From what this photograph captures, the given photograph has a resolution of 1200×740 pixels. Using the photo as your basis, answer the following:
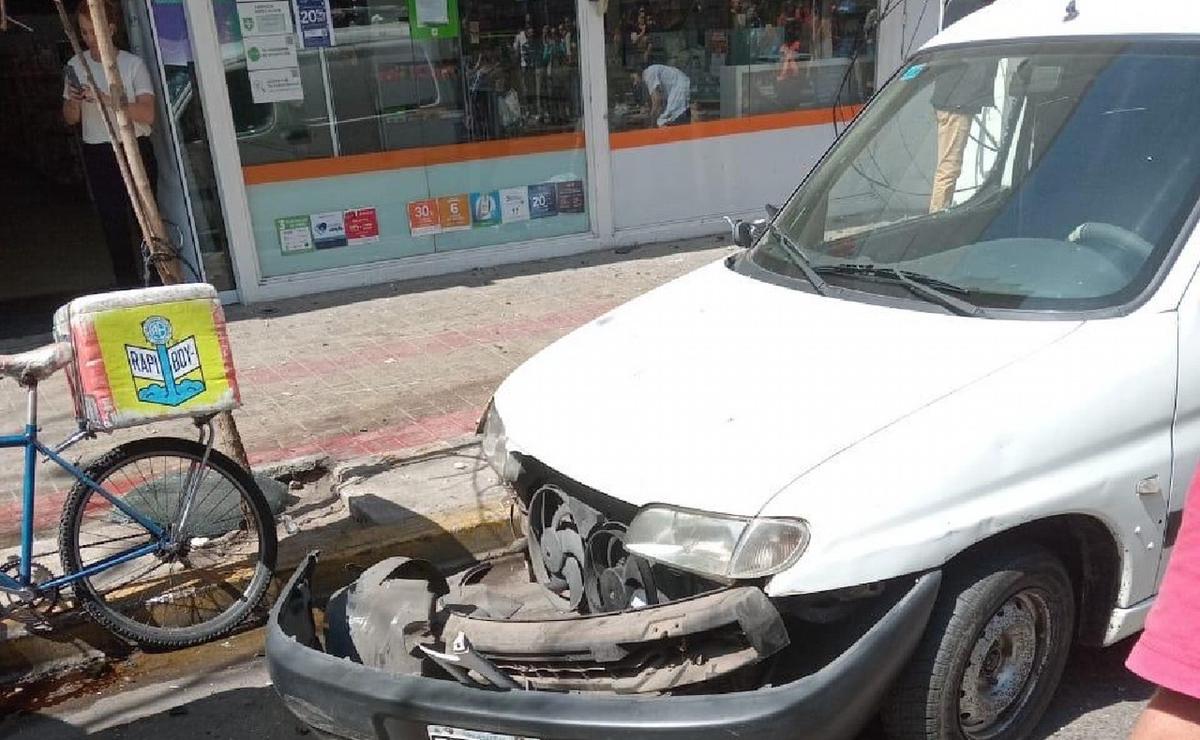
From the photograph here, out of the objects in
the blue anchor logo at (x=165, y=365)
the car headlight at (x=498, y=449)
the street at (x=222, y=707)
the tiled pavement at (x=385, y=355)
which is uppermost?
the blue anchor logo at (x=165, y=365)

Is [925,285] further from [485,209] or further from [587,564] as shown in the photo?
[485,209]

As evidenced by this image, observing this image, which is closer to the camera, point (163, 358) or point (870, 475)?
point (870, 475)

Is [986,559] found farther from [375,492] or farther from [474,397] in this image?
[474,397]

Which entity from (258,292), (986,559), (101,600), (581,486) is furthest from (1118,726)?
(258,292)

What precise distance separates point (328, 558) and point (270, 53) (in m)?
4.89

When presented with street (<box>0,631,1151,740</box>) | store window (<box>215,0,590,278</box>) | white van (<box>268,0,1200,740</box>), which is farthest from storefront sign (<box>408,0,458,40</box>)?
street (<box>0,631,1151,740</box>)

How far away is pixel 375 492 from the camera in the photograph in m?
4.96

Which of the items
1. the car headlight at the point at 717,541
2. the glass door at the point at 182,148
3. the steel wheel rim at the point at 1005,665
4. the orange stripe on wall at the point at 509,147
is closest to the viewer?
the car headlight at the point at 717,541

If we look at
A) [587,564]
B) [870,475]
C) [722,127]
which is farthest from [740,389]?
[722,127]

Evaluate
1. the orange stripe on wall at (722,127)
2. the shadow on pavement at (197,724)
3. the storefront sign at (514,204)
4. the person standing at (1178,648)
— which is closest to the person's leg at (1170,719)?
the person standing at (1178,648)

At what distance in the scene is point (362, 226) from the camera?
8539 mm

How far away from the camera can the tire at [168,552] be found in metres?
3.94

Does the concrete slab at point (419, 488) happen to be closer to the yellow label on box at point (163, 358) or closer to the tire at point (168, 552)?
the tire at point (168, 552)

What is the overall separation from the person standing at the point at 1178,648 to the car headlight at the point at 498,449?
76.6 inches
